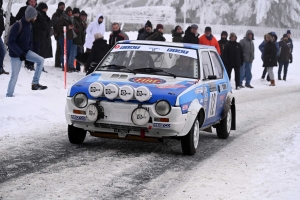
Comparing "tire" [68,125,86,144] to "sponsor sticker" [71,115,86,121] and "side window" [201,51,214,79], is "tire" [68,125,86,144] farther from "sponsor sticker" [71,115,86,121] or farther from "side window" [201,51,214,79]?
"side window" [201,51,214,79]

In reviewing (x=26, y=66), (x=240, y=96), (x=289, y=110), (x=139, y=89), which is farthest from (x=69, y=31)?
(x=139, y=89)

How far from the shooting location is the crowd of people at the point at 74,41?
14453mm

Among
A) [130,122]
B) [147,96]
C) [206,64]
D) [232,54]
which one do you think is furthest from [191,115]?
[232,54]

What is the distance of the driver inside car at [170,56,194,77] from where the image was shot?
1033 cm

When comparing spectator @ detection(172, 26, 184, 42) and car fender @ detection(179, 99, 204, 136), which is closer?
car fender @ detection(179, 99, 204, 136)

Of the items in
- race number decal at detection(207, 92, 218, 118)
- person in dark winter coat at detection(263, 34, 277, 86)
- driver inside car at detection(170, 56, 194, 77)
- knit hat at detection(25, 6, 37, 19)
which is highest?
knit hat at detection(25, 6, 37, 19)

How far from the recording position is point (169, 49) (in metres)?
10.7

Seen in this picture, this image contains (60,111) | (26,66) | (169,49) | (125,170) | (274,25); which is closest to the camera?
(125,170)

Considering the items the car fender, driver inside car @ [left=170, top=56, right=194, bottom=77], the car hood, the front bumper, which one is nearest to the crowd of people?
the car hood

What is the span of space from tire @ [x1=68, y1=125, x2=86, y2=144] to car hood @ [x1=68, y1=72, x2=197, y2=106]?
67 cm

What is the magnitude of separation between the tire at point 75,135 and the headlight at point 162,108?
5.09 ft

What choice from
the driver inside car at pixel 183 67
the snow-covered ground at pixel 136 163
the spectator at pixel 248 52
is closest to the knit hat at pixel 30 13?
the snow-covered ground at pixel 136 163

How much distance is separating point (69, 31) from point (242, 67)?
7.69 metres

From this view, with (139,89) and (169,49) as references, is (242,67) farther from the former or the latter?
(139,89)
